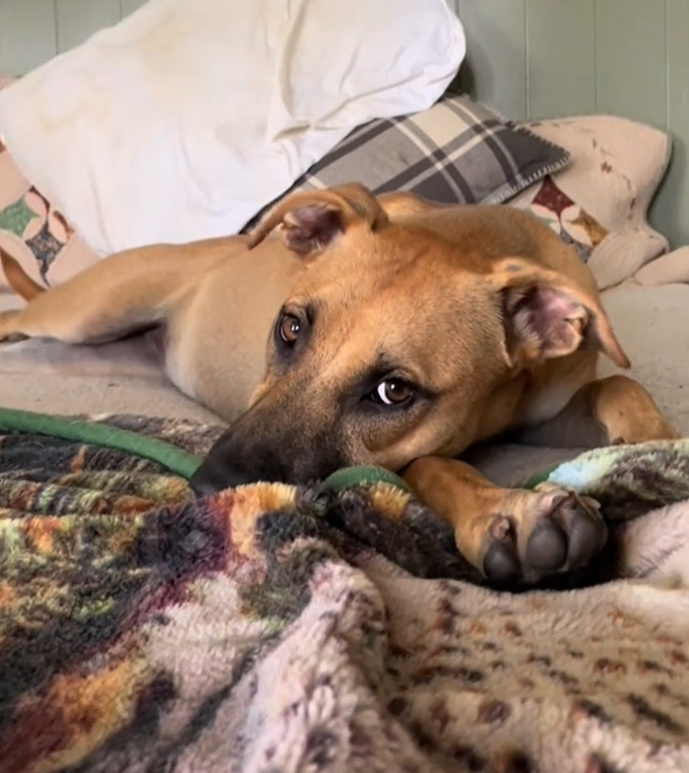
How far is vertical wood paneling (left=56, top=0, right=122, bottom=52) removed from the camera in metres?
3.40

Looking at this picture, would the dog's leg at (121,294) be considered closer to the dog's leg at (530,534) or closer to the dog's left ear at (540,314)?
the dog's left ear at (540,314)

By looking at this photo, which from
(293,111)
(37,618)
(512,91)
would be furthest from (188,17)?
(37,618)

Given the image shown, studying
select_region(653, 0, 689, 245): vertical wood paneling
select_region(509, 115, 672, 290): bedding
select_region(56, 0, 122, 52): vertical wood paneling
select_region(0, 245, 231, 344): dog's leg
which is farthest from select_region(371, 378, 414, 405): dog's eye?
select_region(56, 0, 122, 52): vertical wood paneling

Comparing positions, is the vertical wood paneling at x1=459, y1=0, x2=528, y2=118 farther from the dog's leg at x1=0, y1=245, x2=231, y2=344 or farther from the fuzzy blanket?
the fuzzy blanket

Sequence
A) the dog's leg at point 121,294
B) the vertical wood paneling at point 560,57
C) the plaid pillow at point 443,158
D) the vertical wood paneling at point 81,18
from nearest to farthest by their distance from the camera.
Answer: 1. the dog's leg at point 121,294
2. the plaid pillow at point 443,158
3. the vertical wood paneling at point 560,57
4. the vertical wood paneling at point 81,18

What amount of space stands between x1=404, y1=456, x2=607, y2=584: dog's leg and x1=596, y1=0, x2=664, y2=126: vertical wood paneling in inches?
89.5

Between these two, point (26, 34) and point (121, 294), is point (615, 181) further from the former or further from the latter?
point (26, 34)

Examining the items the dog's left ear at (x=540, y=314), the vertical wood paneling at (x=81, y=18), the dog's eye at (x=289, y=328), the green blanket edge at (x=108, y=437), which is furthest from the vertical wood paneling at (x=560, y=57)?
the green blanket edge at (x=108, y=437)

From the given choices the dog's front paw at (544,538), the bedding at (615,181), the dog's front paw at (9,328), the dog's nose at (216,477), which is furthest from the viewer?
the bedding at (615,181)

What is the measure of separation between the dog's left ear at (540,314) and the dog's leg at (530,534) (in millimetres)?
424

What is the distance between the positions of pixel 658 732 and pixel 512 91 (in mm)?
2783

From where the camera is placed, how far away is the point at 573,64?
3133 mm

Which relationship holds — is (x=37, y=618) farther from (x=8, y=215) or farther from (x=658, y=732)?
(x=8, y=215)

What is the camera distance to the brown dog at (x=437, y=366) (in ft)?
3.98
